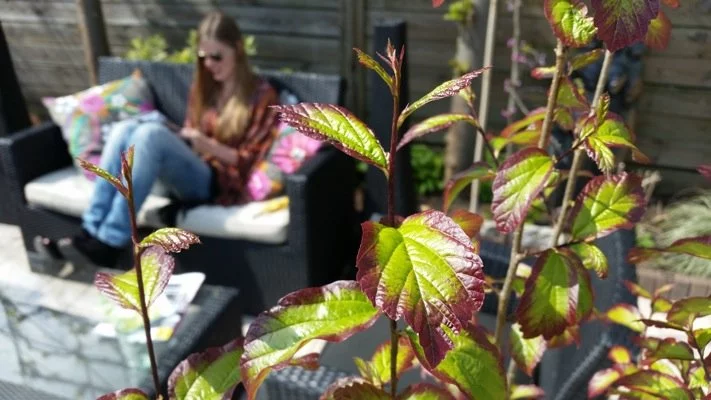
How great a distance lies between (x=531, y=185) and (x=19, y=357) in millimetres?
1714

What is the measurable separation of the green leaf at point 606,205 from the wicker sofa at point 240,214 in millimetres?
1711

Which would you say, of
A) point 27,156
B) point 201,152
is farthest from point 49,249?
point 201,152

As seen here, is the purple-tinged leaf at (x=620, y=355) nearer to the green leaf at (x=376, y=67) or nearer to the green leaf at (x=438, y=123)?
the green leaf at (x=438, y=123)

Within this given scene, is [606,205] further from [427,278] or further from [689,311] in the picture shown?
[427,278]

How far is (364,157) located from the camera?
1.89 feet

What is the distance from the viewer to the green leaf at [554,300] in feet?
2.44

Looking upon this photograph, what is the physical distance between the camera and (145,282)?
0.68m

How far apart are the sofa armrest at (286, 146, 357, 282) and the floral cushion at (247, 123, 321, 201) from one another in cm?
9

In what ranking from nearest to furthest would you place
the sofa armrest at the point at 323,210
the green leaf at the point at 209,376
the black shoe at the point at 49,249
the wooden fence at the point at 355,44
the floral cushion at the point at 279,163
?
1. the green leaf at the point at 209,376
2. the sofa armrest at the point at 323,210
3. the floral cushion at the point at 279,163
4. the black shoe at the point at 49,249
5. the wooden fence at the point at 355,44

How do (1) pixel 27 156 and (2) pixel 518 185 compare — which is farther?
(1) pixel 27 156

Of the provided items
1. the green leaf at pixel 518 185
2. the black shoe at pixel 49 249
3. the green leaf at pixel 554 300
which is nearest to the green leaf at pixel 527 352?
the green leaf at pixel 554 300

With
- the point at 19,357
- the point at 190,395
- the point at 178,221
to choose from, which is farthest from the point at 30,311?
the point at 190,395

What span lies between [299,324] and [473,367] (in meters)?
0.19

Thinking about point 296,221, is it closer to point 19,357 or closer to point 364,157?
point 19,357
